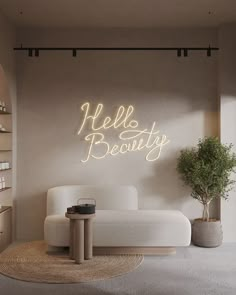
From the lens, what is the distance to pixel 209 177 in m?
5.45

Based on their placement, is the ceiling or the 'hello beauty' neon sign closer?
the ceiling

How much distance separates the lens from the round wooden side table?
4.63 metres

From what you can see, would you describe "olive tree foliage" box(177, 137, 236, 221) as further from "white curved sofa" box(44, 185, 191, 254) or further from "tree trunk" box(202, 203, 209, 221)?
"white curved sofa" box(44, 185, 191, 254)

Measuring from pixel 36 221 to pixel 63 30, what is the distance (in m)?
3.23

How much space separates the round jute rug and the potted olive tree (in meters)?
1.16

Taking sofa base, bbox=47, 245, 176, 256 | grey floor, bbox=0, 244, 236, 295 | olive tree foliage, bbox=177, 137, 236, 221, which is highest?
olive tree foliage, bbox=177, 137, 236, 221

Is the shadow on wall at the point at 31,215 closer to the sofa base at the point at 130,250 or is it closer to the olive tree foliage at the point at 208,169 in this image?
the sofa base at the point at 130,250

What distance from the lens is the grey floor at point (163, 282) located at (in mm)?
3771

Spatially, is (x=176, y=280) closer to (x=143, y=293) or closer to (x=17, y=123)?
(x=143, y=293)

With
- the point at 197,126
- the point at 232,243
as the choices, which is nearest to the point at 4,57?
the point at 197,126

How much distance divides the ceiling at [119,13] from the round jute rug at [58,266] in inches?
137

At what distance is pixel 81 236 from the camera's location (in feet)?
15.3

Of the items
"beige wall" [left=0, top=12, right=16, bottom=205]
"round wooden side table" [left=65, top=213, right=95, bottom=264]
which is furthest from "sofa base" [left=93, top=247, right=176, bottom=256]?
"beige wall" [left=0, top=12, right=16, bottom=205]

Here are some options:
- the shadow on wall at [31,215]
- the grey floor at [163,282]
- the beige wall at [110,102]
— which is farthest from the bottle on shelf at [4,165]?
the grey floor at [163,282]
